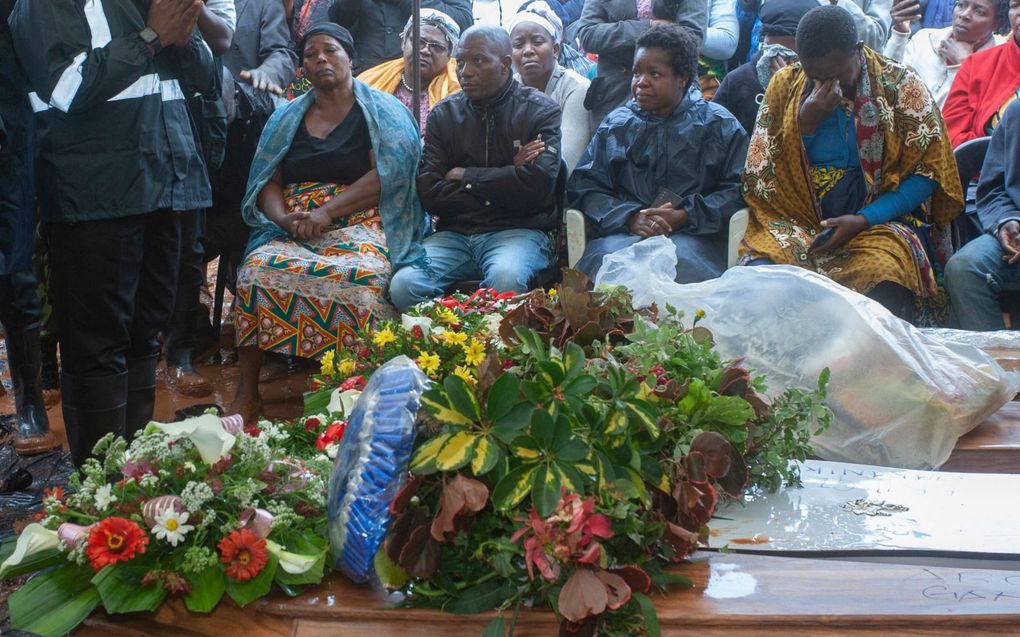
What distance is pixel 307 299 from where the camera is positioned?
4.21m

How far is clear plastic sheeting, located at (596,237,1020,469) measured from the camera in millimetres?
2541

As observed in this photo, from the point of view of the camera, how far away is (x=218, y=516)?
1.74m

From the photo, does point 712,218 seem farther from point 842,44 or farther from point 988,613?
point 988,613

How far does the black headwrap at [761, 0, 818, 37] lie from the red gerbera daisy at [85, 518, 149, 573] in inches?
161

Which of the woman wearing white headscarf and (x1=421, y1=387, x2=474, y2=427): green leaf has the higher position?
(x1=421, y1=387, x2=474, y2=427): green leaf

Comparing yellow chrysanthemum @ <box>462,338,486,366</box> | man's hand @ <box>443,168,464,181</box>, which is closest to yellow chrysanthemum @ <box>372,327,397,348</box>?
yellow chrysanthemum @ <box>462,338,486,366</box>

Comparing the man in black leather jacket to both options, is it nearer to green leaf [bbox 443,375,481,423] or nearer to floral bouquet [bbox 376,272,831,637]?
floral bouquet [bbox 376,272,831,637]

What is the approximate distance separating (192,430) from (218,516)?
17 cm

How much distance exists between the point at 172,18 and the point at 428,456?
75.6 inches

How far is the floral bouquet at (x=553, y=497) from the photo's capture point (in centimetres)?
153

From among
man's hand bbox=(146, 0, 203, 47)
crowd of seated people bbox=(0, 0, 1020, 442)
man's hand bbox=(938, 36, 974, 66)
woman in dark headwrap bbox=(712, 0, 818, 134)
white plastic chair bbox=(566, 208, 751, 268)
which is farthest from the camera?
man's hand bbox=(938, 36, 974, 66)

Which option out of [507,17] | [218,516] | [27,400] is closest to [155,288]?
[27,400]

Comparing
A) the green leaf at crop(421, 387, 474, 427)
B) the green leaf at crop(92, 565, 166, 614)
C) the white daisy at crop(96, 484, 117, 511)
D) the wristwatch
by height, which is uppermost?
the wristwatch

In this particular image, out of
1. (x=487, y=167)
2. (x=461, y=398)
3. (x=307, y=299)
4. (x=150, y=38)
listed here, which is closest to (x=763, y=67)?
(x=487, y=167)
